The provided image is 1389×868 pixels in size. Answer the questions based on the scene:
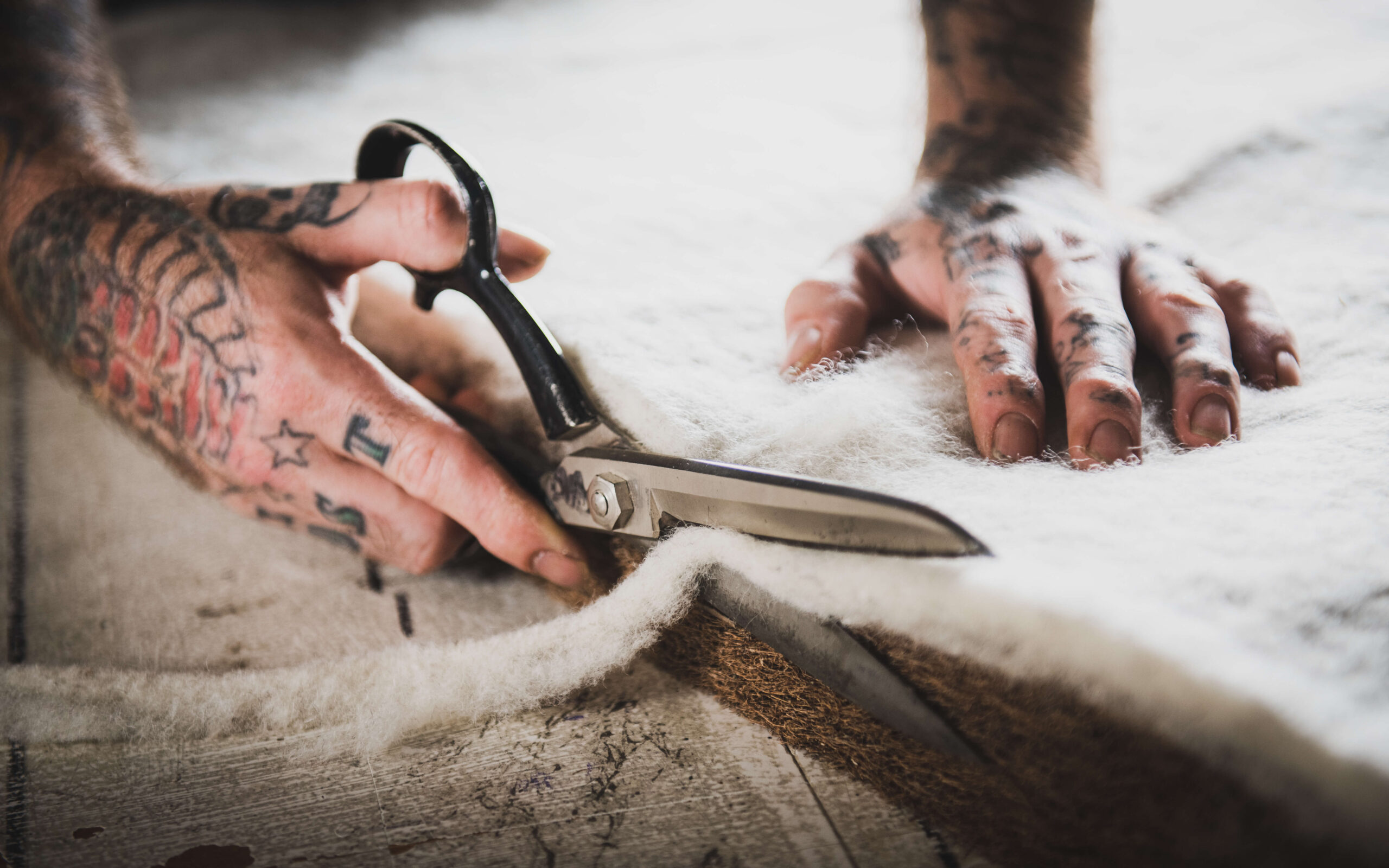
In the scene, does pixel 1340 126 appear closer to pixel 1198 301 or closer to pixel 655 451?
pixel 1198 301

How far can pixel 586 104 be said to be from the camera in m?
1.60

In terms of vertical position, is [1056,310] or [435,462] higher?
[1056,310]

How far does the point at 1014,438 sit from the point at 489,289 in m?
0.44

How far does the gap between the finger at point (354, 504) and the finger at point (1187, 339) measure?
62 cm

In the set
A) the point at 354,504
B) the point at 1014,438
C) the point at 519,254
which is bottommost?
the point at 354,504

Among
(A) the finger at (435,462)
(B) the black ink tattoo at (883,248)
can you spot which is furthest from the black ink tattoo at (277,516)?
(B) the black ink tattoo at (883,248)

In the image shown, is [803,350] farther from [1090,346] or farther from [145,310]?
[145,310]

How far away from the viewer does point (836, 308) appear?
78cm

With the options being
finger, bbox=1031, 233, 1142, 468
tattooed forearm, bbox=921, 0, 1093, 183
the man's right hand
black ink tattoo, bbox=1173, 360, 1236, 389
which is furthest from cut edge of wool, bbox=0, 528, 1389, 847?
tattooed forearm, bbox=921, 0, 1093, 183

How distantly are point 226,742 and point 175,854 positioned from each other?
3.8 inches

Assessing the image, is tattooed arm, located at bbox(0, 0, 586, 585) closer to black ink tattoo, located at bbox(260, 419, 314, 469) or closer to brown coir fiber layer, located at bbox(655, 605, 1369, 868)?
black ink tattoo, located at bbox(260, 419, 314, 469)

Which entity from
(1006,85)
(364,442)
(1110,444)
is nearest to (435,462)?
(364,442)

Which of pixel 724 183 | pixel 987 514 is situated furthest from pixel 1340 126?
pixel 987 514

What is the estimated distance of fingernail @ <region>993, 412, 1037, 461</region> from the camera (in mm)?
620
